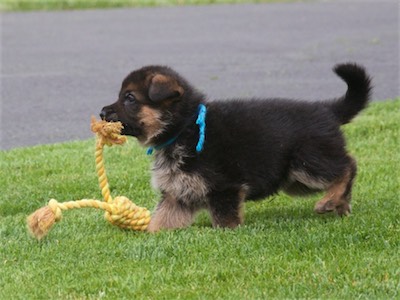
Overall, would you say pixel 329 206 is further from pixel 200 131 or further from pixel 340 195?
pixel 200 131

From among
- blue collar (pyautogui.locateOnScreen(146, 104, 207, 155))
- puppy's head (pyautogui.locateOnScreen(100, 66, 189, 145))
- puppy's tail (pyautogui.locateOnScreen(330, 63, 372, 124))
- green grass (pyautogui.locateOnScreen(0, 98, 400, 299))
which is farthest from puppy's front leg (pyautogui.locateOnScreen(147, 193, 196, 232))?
puppy's tail (pyautogui.locateOnScreen(330, 63, 372, 124))

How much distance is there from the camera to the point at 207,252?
17.9 ft

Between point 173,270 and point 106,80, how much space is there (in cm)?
791

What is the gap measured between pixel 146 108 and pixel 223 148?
58cm

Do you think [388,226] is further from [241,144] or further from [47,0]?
[47,0]

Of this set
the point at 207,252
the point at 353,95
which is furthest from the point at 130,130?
the point at 353,95

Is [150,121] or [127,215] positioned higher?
[150,121]

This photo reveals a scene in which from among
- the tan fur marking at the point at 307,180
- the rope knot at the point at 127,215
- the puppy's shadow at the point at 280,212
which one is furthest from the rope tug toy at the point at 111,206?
the tan fur marking at the point at 307,180

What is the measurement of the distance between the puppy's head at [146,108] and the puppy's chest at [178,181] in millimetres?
192

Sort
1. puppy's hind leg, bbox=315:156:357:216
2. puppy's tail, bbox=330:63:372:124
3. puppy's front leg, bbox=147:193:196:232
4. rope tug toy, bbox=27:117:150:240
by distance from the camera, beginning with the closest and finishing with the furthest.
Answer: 1. rope tug toy, bbox=27:117:150:240
2. puppy's front leg, bbox=147:193:196:232
3. puppy's hind leg, bbox=315:156:357:216
4. puppy's tail, bbox=330:63:372:124

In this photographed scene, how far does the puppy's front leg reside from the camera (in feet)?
20.3

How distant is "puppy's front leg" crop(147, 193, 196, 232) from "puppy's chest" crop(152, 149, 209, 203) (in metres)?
0.07

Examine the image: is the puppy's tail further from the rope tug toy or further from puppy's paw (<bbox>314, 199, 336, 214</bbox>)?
the rope tug toy

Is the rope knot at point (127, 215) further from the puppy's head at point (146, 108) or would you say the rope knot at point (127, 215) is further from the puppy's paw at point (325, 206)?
the puppy's paw at point (325, 206)
